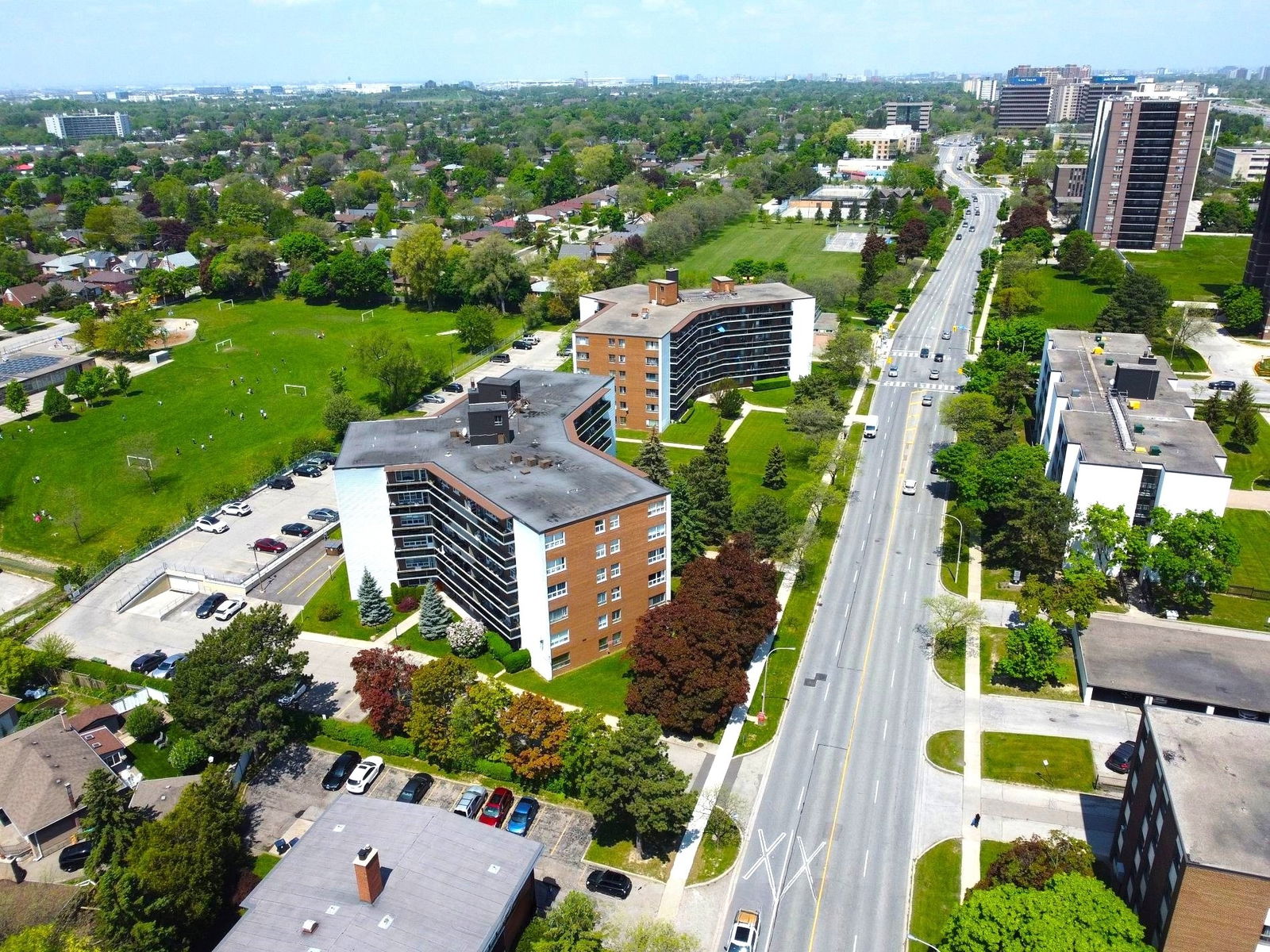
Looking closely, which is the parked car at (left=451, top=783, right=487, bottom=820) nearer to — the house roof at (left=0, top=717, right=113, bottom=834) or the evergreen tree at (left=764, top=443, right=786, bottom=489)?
the house roof at (left=0, top=717, right=113, bottom=834)

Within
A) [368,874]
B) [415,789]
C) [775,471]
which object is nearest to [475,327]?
[775,471]

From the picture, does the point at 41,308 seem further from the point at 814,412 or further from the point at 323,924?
the point at 323,924

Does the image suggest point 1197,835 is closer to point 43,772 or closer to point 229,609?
point 43,772

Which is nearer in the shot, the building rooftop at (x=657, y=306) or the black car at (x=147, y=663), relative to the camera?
the black car at (x=147, y=663)

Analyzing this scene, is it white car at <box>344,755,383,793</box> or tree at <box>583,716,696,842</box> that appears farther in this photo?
white car at <box>344,755,383,793</box>

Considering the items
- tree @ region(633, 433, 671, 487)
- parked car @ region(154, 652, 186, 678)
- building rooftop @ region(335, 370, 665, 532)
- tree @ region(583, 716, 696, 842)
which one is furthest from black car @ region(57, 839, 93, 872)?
tree @ region(633, 433, 671, 487)

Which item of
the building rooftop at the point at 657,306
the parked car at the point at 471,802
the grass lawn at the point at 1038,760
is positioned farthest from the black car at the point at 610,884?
the building rooftop at the point at 657,306

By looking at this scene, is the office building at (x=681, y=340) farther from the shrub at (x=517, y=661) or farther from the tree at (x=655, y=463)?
the shrub at (x=517, y=661)
